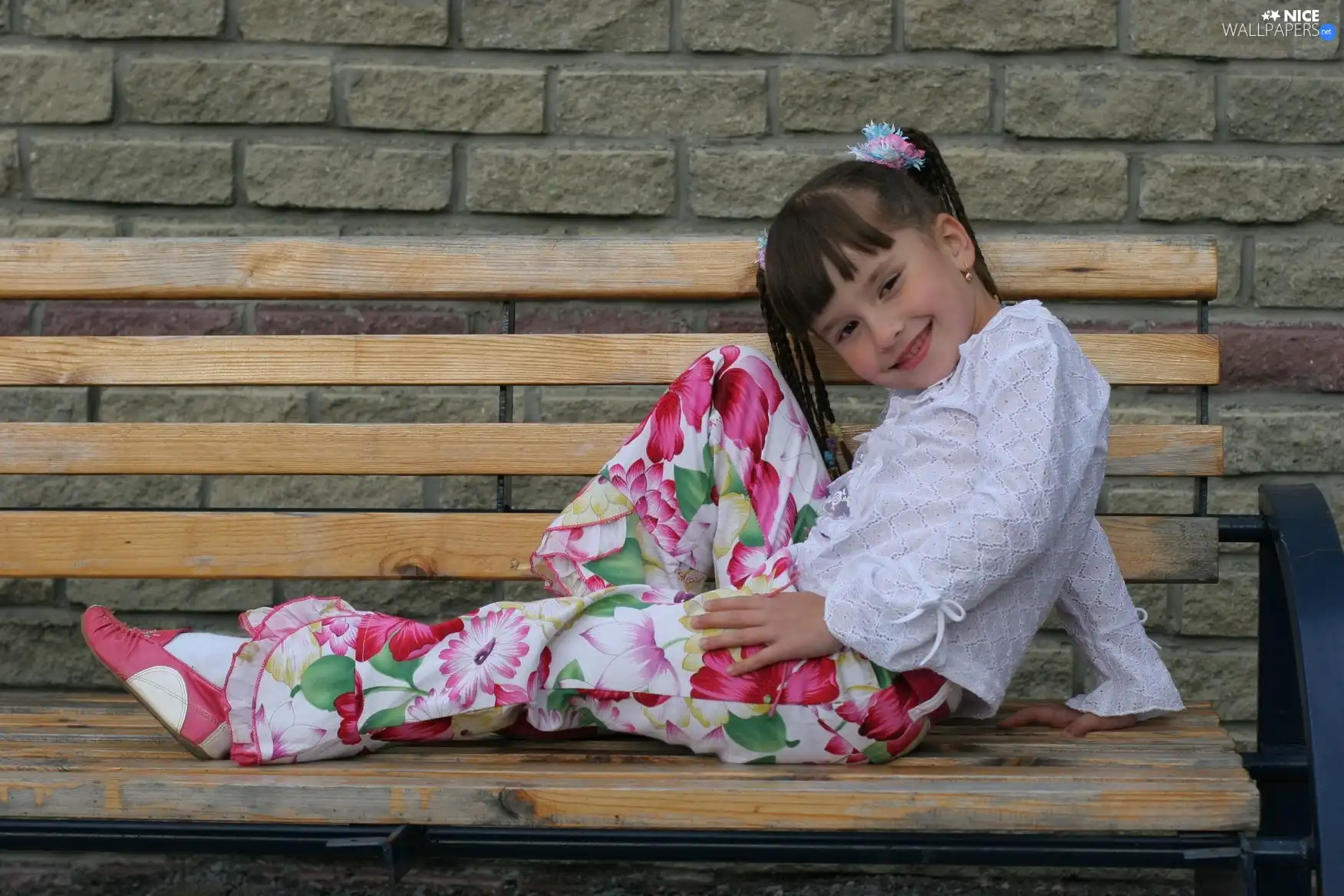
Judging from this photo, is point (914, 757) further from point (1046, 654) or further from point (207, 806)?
point (1046, 654)

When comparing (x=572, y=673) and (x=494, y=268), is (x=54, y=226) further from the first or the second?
(x=572, y=673)

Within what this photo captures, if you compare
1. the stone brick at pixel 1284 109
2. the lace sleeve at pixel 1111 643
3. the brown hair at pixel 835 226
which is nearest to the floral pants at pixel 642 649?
the brown hair at pixel 835 226

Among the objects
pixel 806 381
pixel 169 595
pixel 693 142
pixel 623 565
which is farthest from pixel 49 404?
pixel 806 381

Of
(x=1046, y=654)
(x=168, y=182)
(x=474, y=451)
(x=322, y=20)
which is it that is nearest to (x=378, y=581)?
(x=474, y=451)

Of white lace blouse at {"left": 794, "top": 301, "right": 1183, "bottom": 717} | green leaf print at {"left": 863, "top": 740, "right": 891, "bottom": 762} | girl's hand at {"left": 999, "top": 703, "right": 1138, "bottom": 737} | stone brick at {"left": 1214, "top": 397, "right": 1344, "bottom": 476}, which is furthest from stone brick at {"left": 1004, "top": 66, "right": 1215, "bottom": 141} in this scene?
green leaf print at {"left": 863, "top": 740, "right": 891, "bottom": 762}

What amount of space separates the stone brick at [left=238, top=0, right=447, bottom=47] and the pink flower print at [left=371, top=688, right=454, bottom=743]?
4.89ft

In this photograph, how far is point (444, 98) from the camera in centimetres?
286

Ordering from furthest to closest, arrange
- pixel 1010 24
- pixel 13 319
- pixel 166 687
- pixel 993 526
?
1. pixel 13 319
2. pixel 1010 24
3. pixel 166 687
4. pixel 993 526

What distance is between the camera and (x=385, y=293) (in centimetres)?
238

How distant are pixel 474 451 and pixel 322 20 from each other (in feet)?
3.44

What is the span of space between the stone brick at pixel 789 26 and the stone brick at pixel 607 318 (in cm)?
51

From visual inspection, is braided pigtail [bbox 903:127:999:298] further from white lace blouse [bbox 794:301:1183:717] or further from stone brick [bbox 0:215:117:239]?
stone brick [bbox 0:215:117:239]

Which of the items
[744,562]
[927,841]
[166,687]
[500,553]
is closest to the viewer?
[927,841]

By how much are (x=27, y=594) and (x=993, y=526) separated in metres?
2.07
